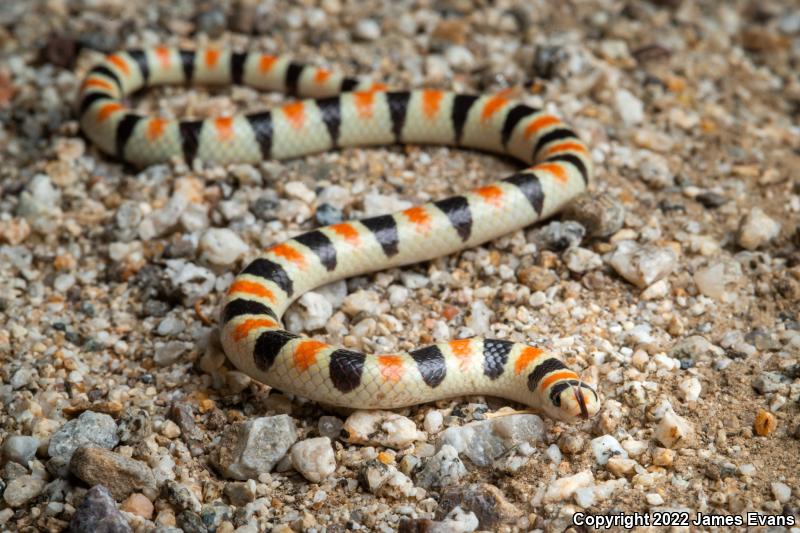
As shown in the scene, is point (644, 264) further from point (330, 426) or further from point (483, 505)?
point (330, 426)

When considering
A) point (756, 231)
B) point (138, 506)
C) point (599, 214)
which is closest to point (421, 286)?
point (599, 214)

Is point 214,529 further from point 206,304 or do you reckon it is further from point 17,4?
point 17,4

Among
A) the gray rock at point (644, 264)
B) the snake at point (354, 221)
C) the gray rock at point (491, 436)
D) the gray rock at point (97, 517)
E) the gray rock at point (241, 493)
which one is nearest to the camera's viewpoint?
the gray rock at point (97, 517)

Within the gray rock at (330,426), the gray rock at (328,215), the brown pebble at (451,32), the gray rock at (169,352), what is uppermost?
the brown pebble at (451,32)

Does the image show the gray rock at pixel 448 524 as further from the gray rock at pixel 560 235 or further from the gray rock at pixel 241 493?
the gray rock at pixel 560 235

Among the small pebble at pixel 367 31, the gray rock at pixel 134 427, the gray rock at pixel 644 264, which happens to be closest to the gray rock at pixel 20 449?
the gray rock at pixel 134 427

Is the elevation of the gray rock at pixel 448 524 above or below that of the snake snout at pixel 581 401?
below
